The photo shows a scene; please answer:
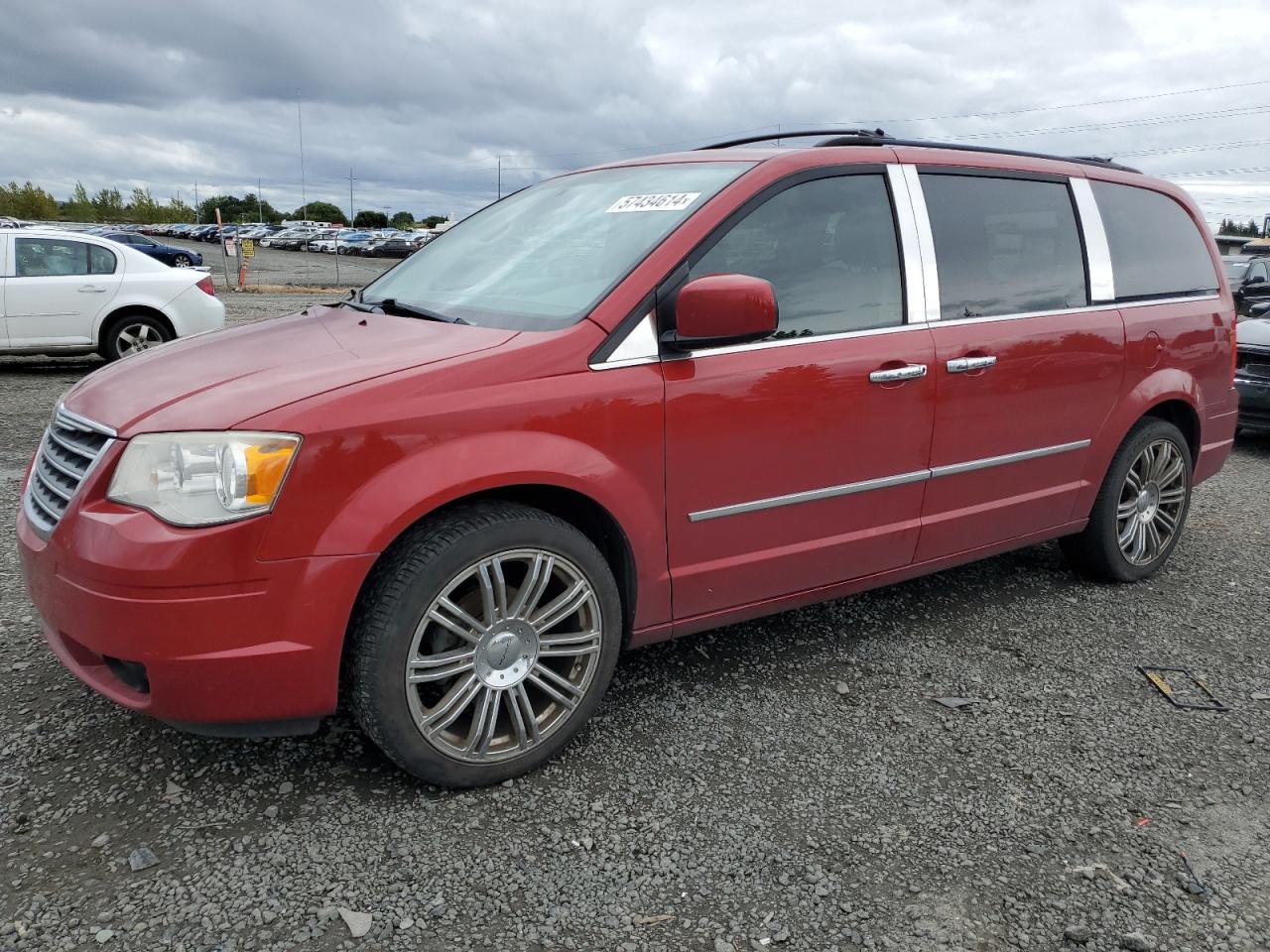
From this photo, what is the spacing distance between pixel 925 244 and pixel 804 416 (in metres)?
0.88

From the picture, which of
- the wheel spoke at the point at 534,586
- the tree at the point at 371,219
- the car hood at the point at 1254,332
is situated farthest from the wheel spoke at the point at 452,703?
the tree at the point at 371,219

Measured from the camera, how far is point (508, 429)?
2553 millimetres

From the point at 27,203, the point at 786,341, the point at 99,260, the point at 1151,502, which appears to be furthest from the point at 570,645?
the point at 27,203

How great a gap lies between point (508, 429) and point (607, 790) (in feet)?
3.43

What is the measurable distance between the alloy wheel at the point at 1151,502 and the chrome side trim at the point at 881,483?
537mm

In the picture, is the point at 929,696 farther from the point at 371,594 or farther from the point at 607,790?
the point at 371,594

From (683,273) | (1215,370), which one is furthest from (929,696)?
(1215,370)

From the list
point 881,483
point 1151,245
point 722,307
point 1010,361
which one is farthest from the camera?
point 1151,245

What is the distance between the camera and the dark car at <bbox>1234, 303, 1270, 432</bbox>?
7934 mm

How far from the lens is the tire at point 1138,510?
425 centimetres

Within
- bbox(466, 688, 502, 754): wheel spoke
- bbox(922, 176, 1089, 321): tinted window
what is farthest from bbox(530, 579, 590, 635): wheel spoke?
bbox(922, 176, 1089, 321): tinted window

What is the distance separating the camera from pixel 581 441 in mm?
2664

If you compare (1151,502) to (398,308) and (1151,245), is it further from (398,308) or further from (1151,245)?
(398,308)

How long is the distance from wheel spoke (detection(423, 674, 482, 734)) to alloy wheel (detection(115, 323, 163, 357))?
873cm
